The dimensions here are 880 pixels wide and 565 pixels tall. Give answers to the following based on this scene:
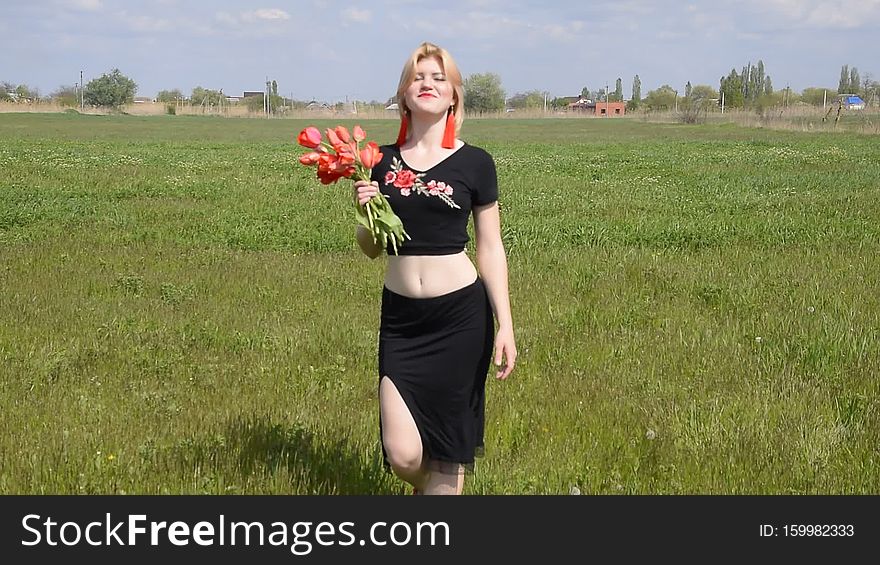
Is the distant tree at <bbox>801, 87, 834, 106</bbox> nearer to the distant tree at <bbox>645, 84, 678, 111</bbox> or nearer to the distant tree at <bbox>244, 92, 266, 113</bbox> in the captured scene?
the distant tree at <bbox>645, 84, 678, 111</bbox>

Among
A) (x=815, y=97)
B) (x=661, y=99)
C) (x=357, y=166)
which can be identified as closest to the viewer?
(x=357, y=166)

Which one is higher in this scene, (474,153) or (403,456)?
(474,153)

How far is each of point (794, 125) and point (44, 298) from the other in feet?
179

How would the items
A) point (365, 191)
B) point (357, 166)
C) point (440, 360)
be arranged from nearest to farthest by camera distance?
point (365, 191) → point (357, 166) → point (440, 360)

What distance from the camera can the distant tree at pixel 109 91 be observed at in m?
131

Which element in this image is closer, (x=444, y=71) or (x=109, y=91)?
(x=444, y=71)

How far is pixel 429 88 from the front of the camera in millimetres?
4094

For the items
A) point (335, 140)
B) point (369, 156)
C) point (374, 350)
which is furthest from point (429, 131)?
point (374, 350)

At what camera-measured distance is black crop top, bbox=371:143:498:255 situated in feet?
13.5

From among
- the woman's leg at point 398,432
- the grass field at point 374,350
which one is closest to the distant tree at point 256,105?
the grass field at point 374,350

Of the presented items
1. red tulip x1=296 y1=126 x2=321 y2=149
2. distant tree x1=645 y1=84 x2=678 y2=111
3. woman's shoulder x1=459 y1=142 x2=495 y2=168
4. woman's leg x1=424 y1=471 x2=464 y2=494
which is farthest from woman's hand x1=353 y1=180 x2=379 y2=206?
distant tree x1=645 y1=84 x2=678 y2=111

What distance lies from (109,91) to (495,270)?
453 feet

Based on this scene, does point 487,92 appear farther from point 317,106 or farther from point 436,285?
point 436,285

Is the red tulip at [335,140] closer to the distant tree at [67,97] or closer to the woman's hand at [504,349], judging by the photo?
the woman's hand at [504,349]
